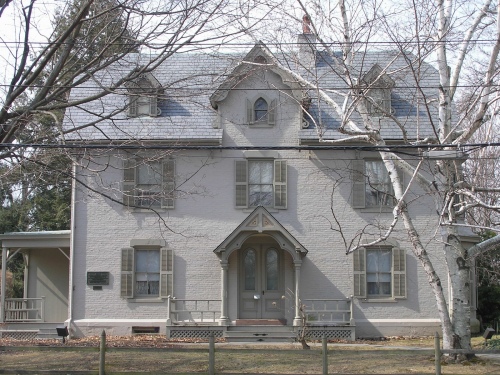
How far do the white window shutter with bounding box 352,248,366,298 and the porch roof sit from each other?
999 centimetres

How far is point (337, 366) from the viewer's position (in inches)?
669

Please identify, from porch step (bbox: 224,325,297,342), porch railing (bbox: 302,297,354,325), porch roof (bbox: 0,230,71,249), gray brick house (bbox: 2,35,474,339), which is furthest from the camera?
porch roof (bbox: 0,230,71,249)

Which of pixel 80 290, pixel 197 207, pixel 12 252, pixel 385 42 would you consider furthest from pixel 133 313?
pixel 385 42

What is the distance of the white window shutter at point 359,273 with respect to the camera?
81.4 ft

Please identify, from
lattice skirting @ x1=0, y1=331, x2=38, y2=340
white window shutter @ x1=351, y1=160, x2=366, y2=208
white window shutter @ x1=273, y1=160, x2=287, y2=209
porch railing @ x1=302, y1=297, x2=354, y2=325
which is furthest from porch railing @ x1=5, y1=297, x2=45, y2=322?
white window shutter @ x1=351, y1=160, x2=366, y2=208

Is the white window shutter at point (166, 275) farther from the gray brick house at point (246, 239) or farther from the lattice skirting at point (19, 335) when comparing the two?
the lattice skirting at point (19, 335)

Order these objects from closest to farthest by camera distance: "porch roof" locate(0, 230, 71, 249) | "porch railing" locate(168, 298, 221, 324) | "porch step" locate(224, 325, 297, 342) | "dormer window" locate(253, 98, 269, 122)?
"porch step" locate(224, 325, 297, 342)
"porch railing" locate(168, 298, 221, 324)
"dormer window" locate(253, 98, 269, 122)
"porch roof" locate(0, 230, 71, 249)

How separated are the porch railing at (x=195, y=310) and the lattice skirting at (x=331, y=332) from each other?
312cm

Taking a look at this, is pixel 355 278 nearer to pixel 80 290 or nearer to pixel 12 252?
pixel 80 290

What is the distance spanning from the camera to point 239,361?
17.6m

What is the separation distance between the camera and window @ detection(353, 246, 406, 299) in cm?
2481

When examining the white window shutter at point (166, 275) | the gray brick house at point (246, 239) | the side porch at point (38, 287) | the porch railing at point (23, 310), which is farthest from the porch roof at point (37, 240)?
the white window shutter at point (166, 275)

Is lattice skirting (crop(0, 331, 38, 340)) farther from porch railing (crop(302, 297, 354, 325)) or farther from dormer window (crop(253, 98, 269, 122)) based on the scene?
dormer window (crop(253, 98, 269, 122))

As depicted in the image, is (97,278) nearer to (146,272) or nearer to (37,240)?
(146,272)
